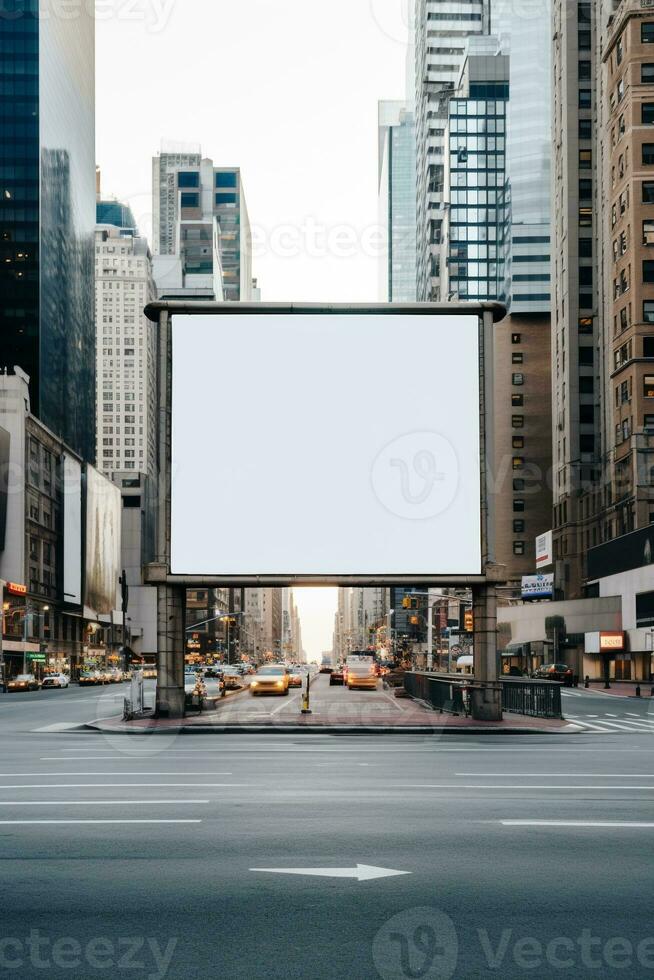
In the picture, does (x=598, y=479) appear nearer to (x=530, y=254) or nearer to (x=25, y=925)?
(x=530, y=254)

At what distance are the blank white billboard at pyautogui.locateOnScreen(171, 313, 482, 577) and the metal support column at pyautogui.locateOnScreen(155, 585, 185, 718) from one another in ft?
4.28

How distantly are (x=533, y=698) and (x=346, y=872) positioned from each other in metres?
29.7

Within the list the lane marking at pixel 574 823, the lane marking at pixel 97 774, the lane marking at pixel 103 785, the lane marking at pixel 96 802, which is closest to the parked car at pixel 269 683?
the lane marking at pixel 97 774

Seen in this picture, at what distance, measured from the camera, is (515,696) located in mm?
41312

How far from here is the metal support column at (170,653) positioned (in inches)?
1389

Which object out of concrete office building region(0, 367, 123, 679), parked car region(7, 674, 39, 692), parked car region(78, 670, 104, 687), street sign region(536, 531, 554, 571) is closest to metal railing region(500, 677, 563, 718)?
parked car region(7, 674, 39, 692)

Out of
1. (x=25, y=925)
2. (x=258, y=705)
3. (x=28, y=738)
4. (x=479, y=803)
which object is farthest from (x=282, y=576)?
(x=25, y=925)

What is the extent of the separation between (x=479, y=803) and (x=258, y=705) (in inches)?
1257

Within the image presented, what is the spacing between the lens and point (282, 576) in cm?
3484

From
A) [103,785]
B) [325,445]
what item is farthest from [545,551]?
[103,785]

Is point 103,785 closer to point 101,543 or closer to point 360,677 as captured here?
point 360,677

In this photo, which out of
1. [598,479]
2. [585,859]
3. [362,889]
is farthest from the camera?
[598,479]

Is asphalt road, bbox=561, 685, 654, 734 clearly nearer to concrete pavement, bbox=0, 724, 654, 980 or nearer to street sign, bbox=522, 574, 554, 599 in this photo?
concrete pavement, bbox=0, 724, 654, 980

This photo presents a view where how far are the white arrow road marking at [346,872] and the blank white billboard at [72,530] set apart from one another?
470 feet
